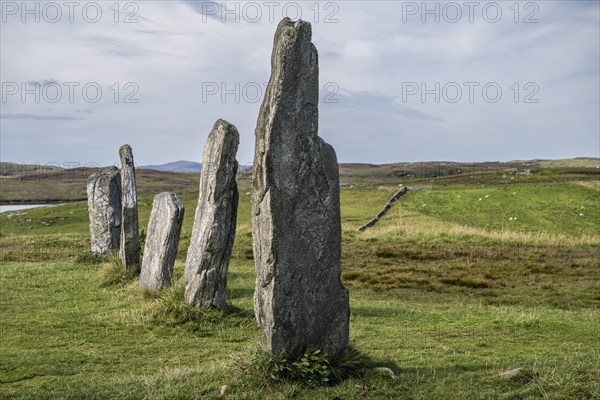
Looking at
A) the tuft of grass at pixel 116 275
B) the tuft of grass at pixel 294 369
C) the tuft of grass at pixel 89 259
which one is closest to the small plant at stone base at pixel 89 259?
the tuft of grass at pixel 89 259

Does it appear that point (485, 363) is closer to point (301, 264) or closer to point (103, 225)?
point (301, 264)

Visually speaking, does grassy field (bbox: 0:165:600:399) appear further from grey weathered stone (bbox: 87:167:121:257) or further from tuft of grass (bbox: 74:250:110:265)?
grey weathered stone (bbox: 87:167:121:257)

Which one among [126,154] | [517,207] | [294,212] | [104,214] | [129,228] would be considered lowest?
[517,207]

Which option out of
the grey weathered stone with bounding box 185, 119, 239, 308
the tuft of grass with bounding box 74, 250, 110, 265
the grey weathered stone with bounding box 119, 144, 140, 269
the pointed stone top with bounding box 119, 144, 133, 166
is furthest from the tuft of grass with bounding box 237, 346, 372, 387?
the tuft of grass with bounding box 74, 250, 110, 265

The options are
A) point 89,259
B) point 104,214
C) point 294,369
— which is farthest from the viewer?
point 104,214

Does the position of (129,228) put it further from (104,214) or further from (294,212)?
(294,212)

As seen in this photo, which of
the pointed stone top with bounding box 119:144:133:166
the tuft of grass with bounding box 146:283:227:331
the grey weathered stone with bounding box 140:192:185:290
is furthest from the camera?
the pointed stone top with bounding box 119:144:133:166

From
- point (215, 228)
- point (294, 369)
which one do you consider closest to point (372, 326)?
point (215, 228)

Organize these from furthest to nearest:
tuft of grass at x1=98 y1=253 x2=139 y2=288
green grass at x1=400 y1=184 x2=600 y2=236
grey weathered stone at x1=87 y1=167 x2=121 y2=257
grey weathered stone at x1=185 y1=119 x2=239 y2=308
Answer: green grass at x1=400 y1=184 x2=600 y2=236
grey weathered stone at x1=87 y1=167 x2=121 y2=257
tuft of grass at x1=98 y1=253 x2=139 y2=288
grey weathered stone at x1=185 y1=119 x2=239 y2=308

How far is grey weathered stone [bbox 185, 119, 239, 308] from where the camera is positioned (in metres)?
15.6

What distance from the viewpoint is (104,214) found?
1025 inches

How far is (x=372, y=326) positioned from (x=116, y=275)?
9.34 meters

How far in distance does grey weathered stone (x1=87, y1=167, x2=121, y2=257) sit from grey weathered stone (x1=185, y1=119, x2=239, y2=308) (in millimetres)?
10718

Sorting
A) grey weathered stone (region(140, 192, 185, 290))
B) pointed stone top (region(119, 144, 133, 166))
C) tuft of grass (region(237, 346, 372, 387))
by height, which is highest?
pointed stone top (region(119, 144, 133, 166))
